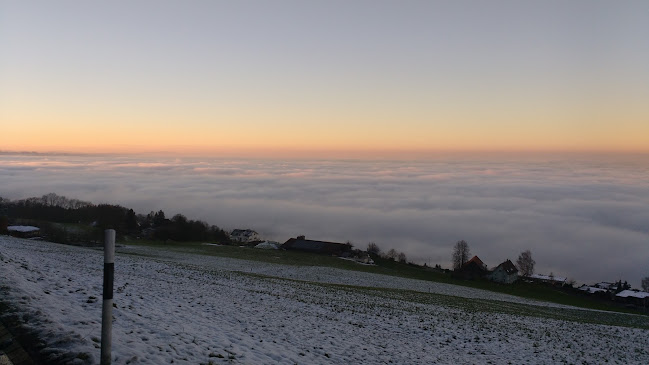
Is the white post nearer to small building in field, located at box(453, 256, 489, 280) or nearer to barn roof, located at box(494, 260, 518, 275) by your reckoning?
small building in field, located at box(453, 256, 489, 280)

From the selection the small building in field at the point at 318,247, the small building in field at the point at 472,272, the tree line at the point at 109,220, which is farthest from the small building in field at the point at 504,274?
the tree line at the point at 109,220

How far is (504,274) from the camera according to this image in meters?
78.4

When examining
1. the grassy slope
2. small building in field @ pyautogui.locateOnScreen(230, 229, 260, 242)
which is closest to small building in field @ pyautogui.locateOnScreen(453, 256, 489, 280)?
the grassy slope

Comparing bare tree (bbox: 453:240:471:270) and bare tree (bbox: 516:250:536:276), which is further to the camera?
bare tree (bbox: 516:250:536:276)

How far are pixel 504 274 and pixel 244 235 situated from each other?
291 ft

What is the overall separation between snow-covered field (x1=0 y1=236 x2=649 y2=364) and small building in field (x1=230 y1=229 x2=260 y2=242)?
4491 inches

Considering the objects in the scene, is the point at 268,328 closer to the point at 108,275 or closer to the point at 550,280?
the point at 108,275

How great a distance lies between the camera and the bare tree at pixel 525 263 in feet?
408

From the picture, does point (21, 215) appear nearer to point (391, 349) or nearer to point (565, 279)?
point (391, 349)

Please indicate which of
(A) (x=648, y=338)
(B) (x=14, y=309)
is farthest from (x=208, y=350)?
(A) (x=648, y=338)

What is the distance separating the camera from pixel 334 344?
13453 mm

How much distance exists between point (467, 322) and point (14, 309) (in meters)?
20.1

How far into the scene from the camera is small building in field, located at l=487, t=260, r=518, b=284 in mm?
77812

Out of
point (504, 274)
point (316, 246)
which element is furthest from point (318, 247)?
point (504, 274)
